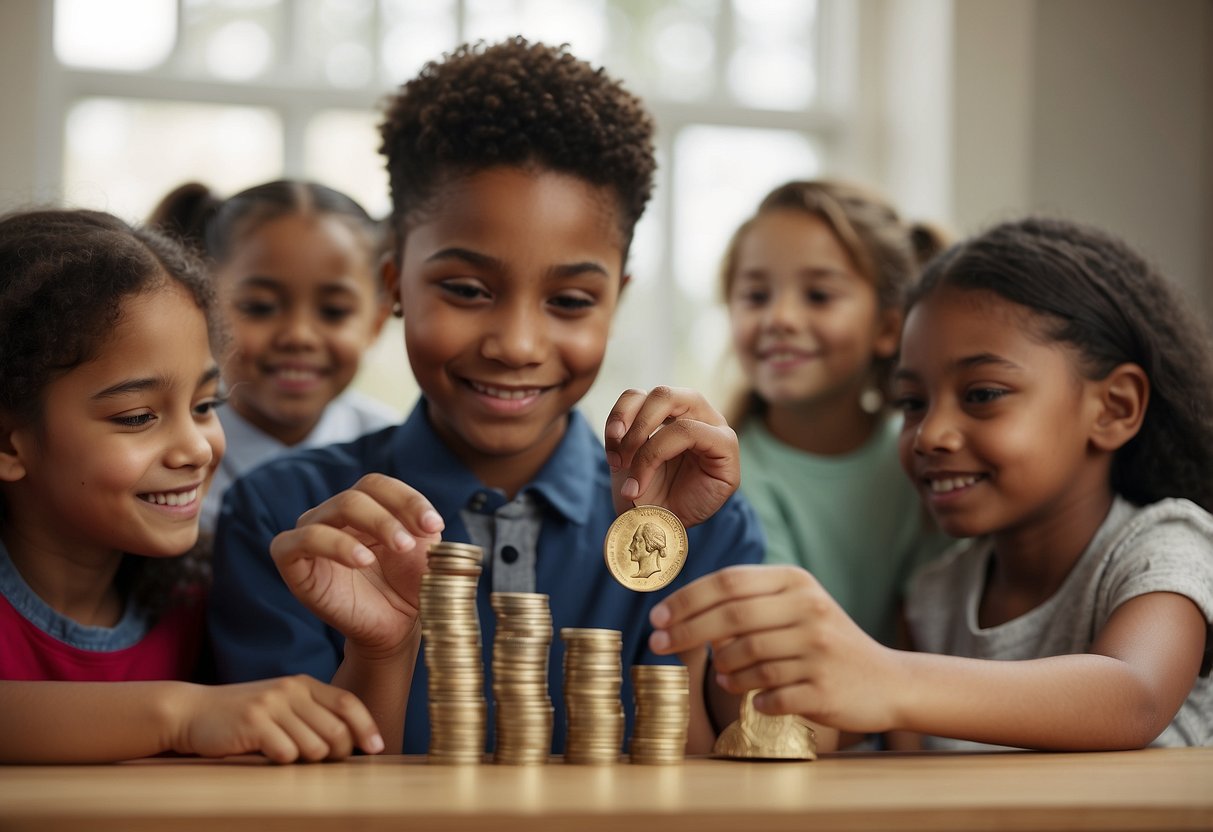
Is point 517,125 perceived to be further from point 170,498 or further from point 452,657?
point 452,657

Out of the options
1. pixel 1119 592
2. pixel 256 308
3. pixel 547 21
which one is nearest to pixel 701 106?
pixel 547 21

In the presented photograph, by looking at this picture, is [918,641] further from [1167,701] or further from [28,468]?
[28,468]

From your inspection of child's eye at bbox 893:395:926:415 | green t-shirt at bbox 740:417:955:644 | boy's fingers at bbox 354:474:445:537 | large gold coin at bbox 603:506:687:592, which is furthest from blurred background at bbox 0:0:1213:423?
boy's fingers at bbox 354:474:445:537

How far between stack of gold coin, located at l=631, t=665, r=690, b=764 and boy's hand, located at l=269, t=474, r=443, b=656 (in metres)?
0.28

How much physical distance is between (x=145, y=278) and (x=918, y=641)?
55.8 inches

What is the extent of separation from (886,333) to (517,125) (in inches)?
57.5

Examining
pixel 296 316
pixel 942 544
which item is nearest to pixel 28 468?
pixel 296 316

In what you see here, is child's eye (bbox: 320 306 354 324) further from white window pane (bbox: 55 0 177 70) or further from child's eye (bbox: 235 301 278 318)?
white window pane (bbox: 55 0 177 70)

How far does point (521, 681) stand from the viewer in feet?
4.15

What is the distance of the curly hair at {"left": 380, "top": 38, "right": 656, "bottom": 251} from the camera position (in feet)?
6.02

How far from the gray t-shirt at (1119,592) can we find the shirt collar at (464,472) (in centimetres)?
66

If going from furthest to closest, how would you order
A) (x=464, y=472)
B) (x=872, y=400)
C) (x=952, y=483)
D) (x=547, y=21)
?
(x=547, y=21), (x=872, y=400), (x=952, y=483), (x=464, y=472)

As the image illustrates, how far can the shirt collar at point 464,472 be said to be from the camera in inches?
74.9

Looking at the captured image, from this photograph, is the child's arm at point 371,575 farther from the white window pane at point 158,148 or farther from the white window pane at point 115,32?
the white window pane at point 115,32
